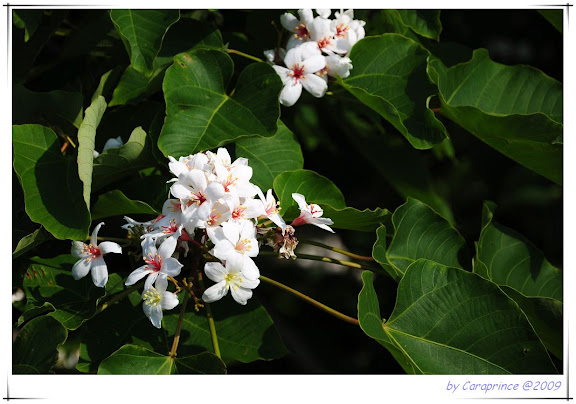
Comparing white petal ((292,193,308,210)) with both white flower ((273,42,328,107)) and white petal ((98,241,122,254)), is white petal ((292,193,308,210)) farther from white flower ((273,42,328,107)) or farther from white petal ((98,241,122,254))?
white petal ((98,241,122,254))

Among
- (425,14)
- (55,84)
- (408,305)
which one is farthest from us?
(55,84)

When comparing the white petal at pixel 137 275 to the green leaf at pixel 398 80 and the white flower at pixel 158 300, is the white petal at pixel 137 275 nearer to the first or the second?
the white flower at pixel 158 300

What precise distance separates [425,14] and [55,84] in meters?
1.31

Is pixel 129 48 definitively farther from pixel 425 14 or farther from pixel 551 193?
pixel 551 193

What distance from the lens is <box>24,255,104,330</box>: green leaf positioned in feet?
5.49

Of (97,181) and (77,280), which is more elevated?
(97,181)

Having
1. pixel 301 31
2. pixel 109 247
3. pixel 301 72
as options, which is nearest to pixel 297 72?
pixel 301 72

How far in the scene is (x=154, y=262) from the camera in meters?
1.52

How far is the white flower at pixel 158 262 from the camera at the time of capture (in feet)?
Answer: 4.89

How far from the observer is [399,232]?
185 centimetres

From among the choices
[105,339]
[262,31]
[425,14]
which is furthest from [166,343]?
[425,14]

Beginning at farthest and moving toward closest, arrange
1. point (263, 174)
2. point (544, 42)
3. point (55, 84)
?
1. point (544, 42)
2. point (55, 84)
3. point (263, 174)

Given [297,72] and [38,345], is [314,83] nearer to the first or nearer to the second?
[297,72]

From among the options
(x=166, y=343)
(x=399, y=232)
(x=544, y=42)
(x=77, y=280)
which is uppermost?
(x=544, y=42)
